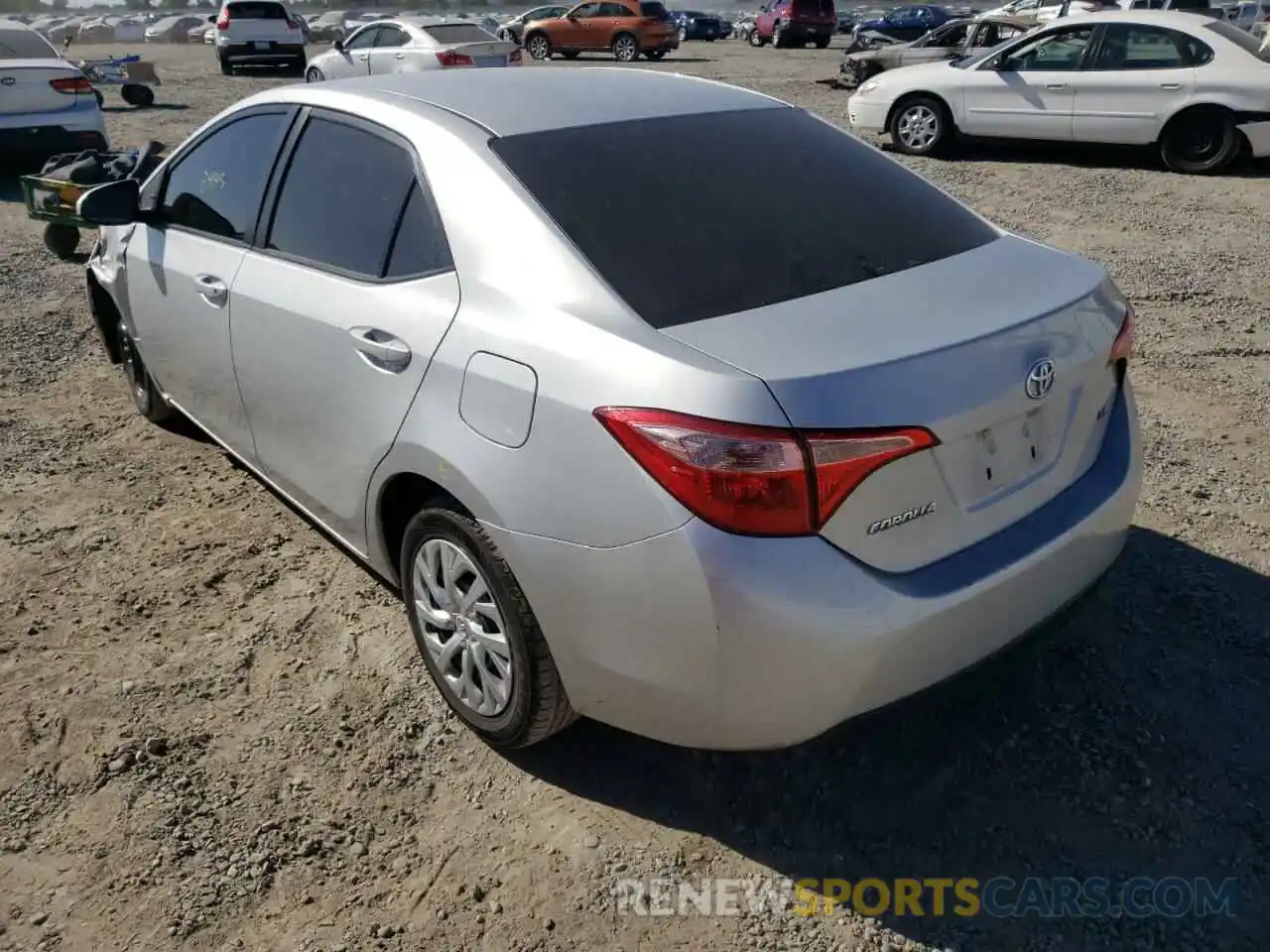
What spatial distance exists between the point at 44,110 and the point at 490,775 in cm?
1003

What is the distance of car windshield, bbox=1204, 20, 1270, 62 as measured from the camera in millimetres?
9345

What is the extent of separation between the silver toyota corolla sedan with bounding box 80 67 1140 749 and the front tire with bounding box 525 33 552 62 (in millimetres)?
26888

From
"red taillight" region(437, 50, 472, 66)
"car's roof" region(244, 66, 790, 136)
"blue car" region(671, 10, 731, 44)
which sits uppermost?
"car's roof" region(244, 66, 790, 136)

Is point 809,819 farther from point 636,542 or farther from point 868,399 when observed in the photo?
point 868,399

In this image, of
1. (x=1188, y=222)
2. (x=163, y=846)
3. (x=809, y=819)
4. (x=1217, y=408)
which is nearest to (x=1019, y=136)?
(x=1188, y=222)

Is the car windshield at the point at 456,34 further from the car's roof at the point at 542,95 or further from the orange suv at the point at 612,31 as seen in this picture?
the car's roof at the point at 542,95

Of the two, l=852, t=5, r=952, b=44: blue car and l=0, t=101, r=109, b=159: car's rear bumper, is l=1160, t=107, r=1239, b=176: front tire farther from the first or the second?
l=852, t=5, r=952, b=44: blue car

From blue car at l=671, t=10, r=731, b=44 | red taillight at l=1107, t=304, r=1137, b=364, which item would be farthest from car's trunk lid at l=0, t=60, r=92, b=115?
blue car at l=671, t=10, r=731, b=44

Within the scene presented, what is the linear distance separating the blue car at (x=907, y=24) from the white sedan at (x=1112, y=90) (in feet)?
58.1

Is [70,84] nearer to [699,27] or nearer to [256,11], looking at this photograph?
[256,11]

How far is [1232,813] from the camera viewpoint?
2.60 meters

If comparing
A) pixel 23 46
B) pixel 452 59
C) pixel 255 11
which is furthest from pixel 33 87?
pixel 255 11

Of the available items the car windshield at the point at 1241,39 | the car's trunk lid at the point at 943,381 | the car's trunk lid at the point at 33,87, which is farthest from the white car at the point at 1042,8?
the car's trunk lid at the point at 943,381

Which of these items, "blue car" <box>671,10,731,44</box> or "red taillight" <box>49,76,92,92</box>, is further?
"blue car" <box>671,10,731,44</box>
